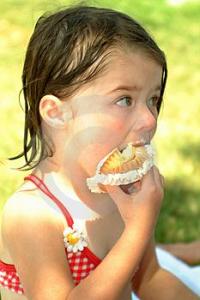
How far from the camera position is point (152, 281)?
2615 millimetres

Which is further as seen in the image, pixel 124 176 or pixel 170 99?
pixel 170 99

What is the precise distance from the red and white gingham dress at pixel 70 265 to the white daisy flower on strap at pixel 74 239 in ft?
0.04

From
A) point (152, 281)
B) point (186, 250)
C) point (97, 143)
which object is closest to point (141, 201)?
point (97, 143)

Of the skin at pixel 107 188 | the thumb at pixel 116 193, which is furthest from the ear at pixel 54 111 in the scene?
the thumb at pixel 116 193

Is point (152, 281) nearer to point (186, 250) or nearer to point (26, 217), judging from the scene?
point (26, 217)

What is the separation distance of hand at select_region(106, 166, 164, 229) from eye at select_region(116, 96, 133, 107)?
198 millimetres

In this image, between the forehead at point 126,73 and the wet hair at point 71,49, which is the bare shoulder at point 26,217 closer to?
the wet hair at point 71,49

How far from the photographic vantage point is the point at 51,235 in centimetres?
219

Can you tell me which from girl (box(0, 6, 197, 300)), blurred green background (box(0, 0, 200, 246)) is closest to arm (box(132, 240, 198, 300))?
girl (box(0, 6, 197, 300))

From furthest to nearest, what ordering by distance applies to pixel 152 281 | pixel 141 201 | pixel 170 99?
pixel 170 99 < pixel 152 281 < pixel 141 201

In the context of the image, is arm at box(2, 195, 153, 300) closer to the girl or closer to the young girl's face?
the girl

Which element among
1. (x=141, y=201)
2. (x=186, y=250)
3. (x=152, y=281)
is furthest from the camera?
(x=186, y=250)

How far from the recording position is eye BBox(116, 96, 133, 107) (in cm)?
216

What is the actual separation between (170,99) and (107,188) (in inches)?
110
